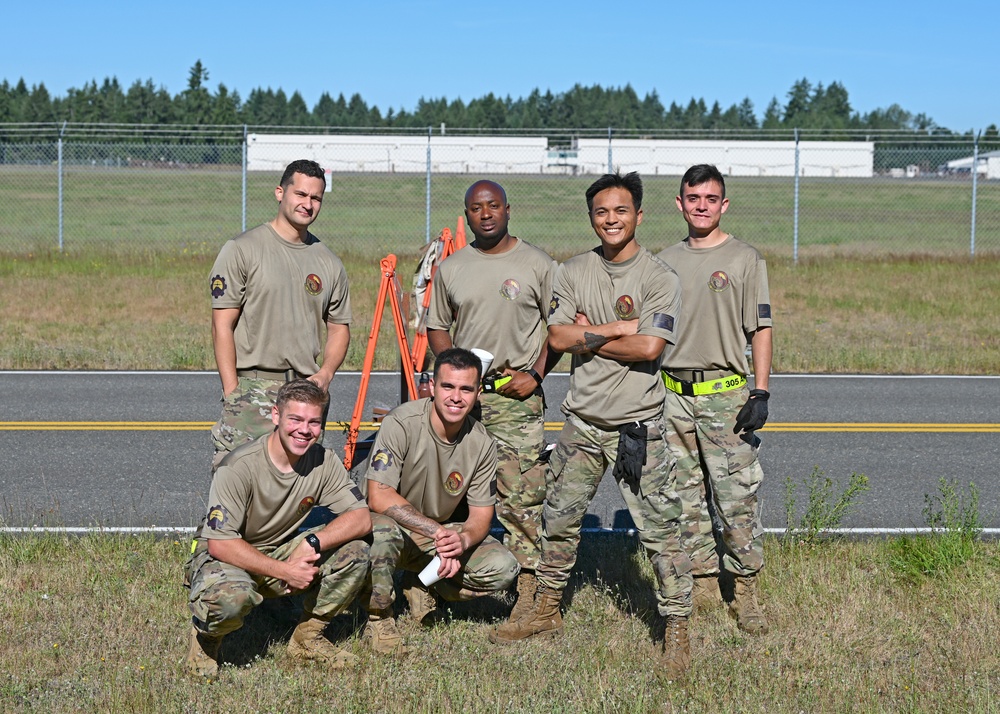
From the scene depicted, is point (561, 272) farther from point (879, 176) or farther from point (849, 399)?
point (879, 176)

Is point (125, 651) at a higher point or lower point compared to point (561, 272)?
lower

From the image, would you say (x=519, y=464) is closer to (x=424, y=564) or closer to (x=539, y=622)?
(x=424, y=564)

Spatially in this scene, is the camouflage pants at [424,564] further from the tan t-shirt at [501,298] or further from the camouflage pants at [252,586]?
the tan t-shirt at [501,298]

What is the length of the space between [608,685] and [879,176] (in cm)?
6072

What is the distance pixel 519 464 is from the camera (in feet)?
18.8

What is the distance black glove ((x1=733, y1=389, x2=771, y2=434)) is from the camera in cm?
541

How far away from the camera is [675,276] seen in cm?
521

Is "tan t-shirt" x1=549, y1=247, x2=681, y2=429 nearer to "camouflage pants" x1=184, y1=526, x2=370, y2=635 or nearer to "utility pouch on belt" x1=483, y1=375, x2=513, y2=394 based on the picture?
"utility pouch on belt" x1=483, y1=375, x2=513, y2=394

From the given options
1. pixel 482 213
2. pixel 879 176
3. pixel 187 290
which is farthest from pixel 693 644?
pixel 879 176

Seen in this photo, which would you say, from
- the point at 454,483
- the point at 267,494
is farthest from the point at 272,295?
the point at 454,483

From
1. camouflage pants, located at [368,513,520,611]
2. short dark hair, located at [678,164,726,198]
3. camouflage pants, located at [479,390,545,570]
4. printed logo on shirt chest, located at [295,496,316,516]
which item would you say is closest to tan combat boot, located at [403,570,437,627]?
camouflage pants, located at [368,513,520,611]

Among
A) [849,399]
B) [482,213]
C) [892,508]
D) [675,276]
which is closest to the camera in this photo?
[675,276]

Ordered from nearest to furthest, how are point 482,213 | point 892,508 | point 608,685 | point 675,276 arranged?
point 608,685, point 675,276, point 482,213, point 892,508

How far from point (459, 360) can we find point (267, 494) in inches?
41.7
